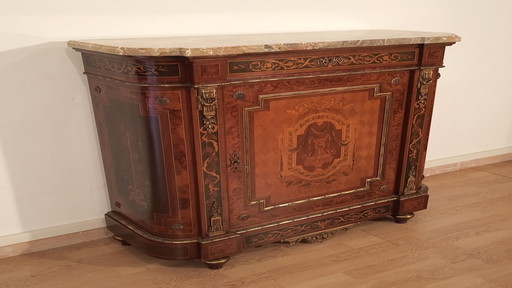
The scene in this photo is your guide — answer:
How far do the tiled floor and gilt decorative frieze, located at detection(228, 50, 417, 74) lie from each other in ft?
3.09

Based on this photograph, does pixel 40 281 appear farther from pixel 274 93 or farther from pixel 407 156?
pixel 407 156

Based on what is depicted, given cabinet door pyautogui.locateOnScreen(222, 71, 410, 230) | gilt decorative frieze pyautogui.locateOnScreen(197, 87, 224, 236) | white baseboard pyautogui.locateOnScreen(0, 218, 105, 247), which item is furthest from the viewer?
white baseboard pyautogui.locateOnScreen(0, 218, 105, 247)

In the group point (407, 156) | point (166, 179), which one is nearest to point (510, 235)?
point (407, 156)

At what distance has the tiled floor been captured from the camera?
6.34ft

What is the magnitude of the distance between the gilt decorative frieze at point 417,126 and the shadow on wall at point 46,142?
1.70m

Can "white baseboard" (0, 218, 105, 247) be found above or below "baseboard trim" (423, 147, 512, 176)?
above

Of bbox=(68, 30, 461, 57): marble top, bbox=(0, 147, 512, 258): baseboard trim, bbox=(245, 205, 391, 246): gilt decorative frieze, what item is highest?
bbox=(68, 30, 461, 57): marble top

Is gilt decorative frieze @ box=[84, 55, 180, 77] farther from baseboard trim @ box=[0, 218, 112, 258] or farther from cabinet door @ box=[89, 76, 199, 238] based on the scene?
baseboard trim @ box=[0, 218, 112, 258]

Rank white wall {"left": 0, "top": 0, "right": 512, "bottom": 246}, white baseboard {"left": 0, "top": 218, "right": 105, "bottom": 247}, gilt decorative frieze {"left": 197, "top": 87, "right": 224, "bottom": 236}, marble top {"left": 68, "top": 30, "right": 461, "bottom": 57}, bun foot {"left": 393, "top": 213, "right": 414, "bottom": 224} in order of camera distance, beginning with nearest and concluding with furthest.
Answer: marble top {"left": 68, "top": 30, "right": 461, "bottom": 57}
gilt decorative frieze {"left": 197, "top": 87, "right": 224, "bottom": 236}
white wall {"left": 0, "top": 0, "right": 512, "bottom": 246}
white baseboard {"left": 0, "top": 218, "right": 105, "bottom": 247}
bun foot {"left": 393, "top": 213, "right": 414, "bottom": 224}

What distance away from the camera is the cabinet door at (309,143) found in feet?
6.21

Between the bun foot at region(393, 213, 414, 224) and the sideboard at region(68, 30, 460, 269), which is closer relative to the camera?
the sideboard at region(68, 30, 460, 269)

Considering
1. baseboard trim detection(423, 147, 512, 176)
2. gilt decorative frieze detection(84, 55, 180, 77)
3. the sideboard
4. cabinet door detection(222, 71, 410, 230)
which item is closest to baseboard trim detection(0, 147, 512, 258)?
the sideboard

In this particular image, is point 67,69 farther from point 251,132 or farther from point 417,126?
point 417,126

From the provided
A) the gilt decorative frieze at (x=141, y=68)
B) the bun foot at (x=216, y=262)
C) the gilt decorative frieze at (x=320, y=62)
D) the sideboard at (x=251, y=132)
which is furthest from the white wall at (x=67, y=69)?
the bun foot at (x=216, y=262)
